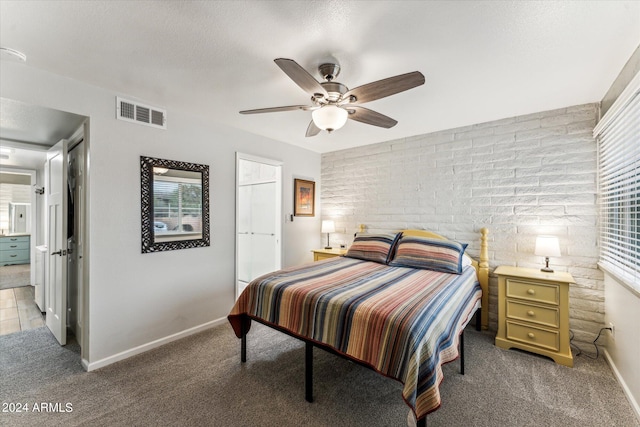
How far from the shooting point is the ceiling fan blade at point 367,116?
2.10 m

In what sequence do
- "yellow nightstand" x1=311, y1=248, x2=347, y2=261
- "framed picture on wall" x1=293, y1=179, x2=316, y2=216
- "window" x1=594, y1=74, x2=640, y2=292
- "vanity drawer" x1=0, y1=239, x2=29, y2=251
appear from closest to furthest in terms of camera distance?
"window" x1=594, y1=74, x2=640, y2=292 → "yellow nightstand" x1=311, y1=248, x2=347, y2=261 → "framed picture on wall" x1=293, y1=179, x2=316, y2=216 → "vanity drawer" x1=0, y1=239, x2=29, y2=251

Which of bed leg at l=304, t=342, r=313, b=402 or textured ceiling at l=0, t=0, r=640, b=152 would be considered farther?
bed leg at l=304, t=342, r=313, b=402

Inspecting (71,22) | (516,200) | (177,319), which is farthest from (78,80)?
(516,200)

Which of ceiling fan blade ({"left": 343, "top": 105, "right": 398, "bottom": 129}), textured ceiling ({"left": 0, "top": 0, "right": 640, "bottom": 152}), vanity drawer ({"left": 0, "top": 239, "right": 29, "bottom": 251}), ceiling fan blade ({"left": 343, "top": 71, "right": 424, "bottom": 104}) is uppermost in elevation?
textured ceiling ({"left": 0, "top": 0, "right": 640, "bottom": 152})

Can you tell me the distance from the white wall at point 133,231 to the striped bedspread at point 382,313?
0.94 m

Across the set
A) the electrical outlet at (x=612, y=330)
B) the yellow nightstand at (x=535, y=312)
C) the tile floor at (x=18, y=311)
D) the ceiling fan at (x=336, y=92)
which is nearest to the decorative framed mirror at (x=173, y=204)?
the ceiling fan at (x=336, y=92)

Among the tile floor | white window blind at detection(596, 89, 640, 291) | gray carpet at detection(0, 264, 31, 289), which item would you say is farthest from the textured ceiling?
gray carpet at detection(0, 264, 31, 289)

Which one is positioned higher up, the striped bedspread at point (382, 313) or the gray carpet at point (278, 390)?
the striped bedspread at point (382, 313)

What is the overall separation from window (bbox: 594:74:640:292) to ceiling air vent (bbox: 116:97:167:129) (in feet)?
12.0

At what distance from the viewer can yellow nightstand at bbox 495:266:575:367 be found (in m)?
2.37

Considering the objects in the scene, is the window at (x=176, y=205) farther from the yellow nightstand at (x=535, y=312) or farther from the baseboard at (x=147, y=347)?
→ the yellow nightstand at (x=535, y=312)

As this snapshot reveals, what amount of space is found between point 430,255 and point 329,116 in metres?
1.86

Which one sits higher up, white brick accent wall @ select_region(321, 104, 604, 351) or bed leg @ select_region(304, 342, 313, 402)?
white brick accent wall @ select_region(321, 104, 604, 351)

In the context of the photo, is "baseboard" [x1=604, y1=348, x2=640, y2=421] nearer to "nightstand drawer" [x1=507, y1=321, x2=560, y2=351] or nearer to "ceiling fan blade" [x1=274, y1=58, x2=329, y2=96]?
"nightstand drawer" [x1=507, y1=321, x2=560, y2=351]
